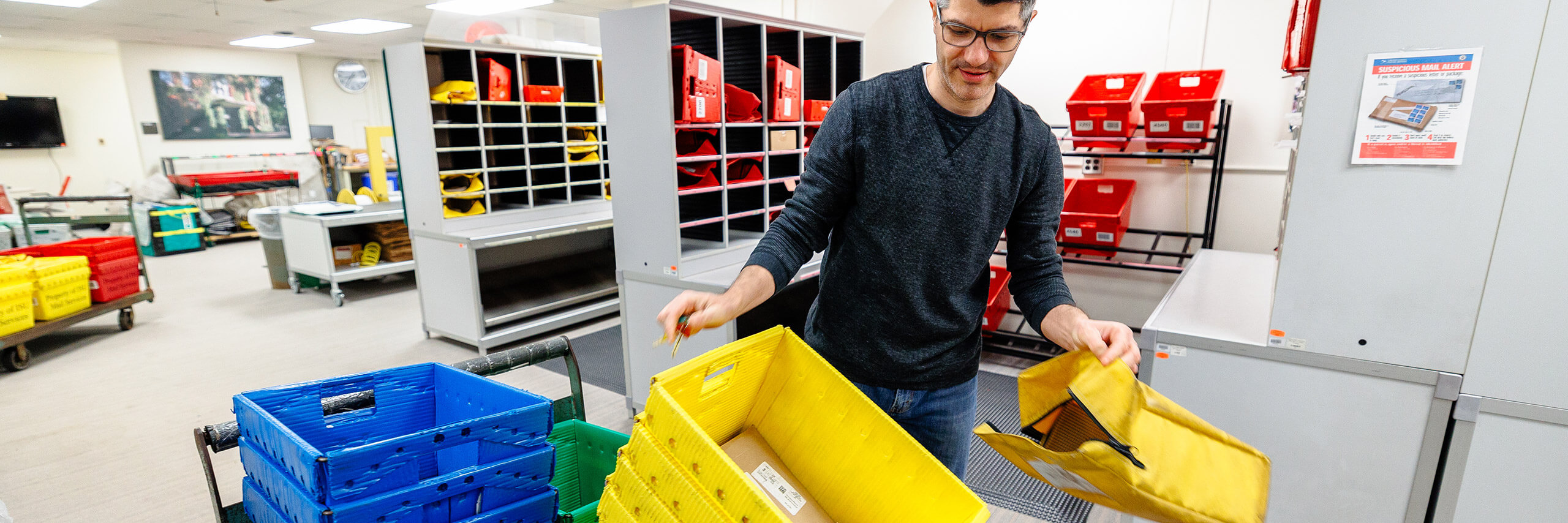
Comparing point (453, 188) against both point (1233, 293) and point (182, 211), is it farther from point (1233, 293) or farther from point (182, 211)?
point (182, 211)

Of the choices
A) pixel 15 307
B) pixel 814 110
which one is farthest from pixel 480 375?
pixel 15 307

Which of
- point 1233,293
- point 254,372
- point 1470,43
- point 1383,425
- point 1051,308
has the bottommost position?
point 254,372

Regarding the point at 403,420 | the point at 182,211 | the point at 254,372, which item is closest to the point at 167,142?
the point at 182,211

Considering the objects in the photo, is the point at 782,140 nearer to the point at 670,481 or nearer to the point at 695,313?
the point at 695,313

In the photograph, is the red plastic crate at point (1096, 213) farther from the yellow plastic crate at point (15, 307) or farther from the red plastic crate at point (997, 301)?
the yellow plastic crate at point (15, 307)

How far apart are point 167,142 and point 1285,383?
1281 centimetres

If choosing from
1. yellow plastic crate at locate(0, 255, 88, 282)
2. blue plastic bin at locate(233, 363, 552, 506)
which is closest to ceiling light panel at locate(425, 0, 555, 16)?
yellow plastic crate at locate(0, 255, 88, 282)

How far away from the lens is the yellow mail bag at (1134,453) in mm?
937

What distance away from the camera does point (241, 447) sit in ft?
3.77

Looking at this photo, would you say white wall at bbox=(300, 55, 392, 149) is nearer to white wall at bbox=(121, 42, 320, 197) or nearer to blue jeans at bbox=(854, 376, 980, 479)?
white wall at bbox=(121, 42, 320, 197)

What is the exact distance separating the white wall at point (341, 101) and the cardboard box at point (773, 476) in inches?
464

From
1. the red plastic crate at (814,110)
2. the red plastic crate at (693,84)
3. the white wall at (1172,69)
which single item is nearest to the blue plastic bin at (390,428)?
the red plastic crate at (693,84)

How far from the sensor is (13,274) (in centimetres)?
388

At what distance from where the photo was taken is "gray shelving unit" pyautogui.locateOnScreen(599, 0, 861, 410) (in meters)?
2.82
